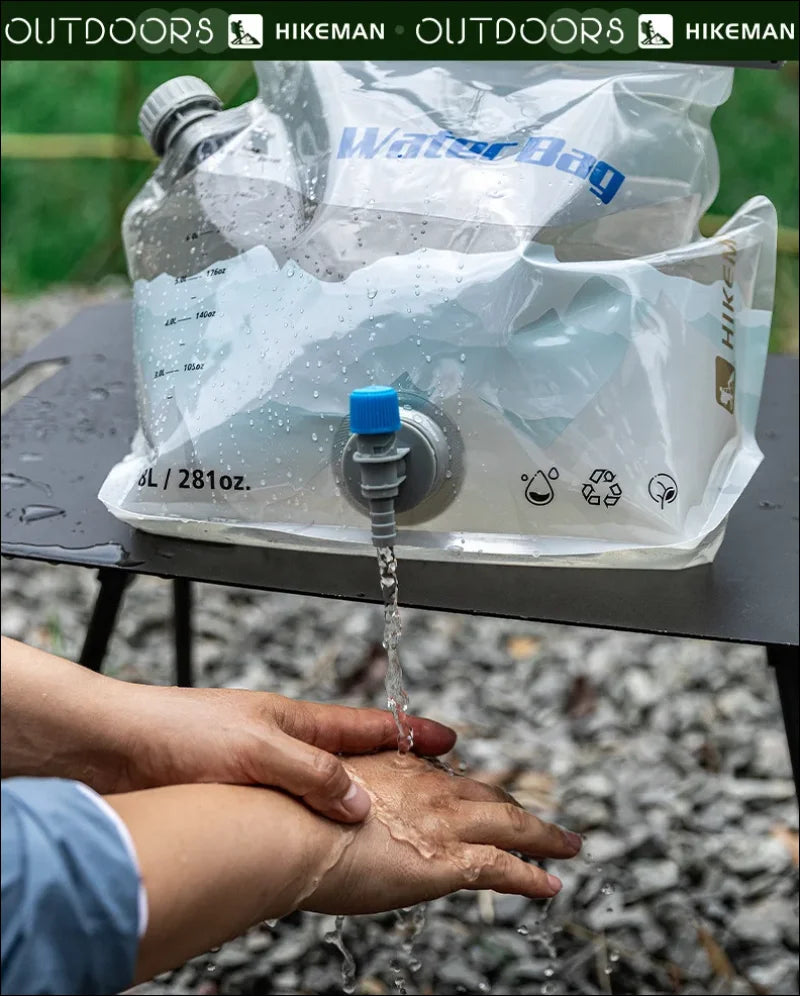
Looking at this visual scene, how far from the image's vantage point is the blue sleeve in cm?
51

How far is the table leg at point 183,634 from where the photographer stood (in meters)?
1.45

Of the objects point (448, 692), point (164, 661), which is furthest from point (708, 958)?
point (164, 661)

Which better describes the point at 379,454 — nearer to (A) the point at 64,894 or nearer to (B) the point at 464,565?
(B) the point at 464,565

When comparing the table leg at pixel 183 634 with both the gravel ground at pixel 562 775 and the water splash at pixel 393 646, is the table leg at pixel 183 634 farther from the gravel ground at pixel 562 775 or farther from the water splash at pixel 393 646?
A: the water splash at pixel 393 646

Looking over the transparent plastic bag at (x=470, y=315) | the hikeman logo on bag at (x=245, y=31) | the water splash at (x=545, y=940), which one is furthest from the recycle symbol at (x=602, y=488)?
the water splash at (x=545, y=940)

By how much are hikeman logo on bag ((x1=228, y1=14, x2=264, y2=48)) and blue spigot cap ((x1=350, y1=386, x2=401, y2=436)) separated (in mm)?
446

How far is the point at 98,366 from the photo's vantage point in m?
1.24

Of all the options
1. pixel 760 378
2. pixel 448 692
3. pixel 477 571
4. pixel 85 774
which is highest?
pixel 760 378

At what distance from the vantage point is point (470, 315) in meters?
0.80

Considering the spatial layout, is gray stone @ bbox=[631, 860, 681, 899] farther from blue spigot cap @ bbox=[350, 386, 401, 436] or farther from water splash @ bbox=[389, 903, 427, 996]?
blue spigot cap @ bbox=[350, 386, 401, 436]

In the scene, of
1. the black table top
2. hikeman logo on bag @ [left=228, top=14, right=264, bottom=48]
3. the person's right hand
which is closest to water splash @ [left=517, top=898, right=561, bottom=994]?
the person's right hand

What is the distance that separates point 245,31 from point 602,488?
535 millimetres

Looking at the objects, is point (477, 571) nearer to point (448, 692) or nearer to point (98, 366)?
point (98, 366)

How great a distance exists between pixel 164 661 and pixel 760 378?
1.18 meters
